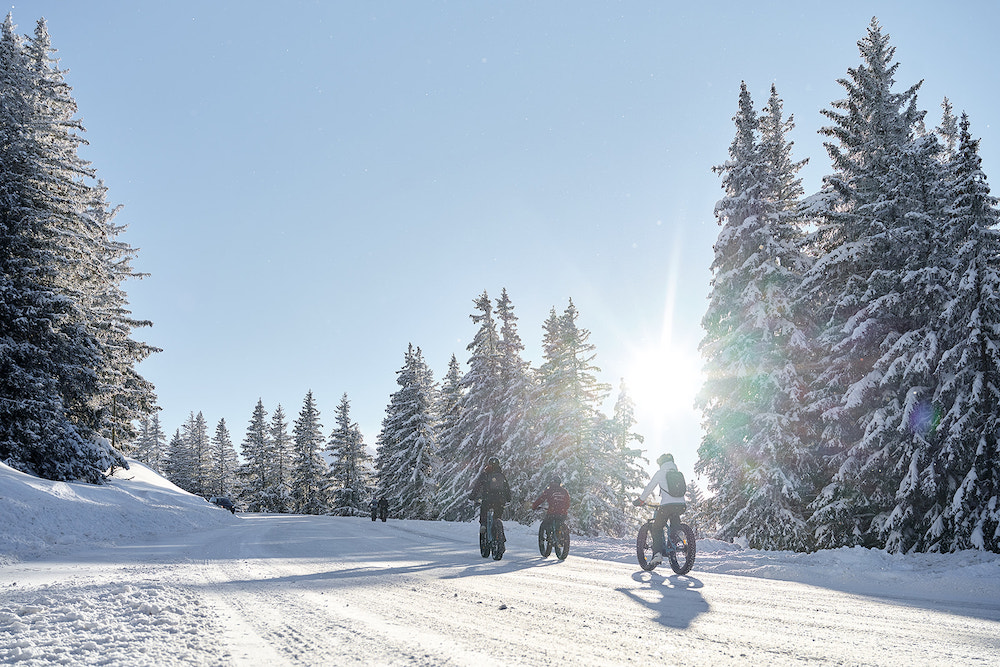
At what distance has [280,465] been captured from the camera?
6319 cm

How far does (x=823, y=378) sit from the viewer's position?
51.8ft

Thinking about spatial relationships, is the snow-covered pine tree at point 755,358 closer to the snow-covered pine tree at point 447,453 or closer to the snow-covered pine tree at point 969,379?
the snow-covered pine tree at point 969,379

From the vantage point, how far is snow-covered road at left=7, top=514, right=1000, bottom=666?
3584 mm

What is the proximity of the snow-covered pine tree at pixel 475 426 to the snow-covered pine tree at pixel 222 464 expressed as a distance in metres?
48.5

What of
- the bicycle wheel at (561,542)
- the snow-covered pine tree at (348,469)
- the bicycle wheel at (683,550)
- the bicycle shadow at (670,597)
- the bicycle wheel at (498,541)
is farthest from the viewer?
the snow-covered pine tree at (348,469)

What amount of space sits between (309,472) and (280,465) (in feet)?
19.7

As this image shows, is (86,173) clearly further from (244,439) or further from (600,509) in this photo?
(244,439)

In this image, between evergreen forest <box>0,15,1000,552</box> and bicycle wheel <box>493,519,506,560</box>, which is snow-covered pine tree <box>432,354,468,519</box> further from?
bicycle wheel <box>493,519,506,560</box>

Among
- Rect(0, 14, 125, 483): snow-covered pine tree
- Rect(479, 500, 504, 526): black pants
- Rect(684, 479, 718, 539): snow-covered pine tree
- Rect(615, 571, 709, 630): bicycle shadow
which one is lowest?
Rect(684, 479, 718, 539): snow-covered pine tree

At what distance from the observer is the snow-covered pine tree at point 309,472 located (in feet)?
195

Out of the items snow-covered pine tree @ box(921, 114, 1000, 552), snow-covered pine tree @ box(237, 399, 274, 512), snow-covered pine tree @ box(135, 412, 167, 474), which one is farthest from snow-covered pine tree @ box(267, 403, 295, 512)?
A: snow-covered pine tree @ box(921, 114, 1000, 552)

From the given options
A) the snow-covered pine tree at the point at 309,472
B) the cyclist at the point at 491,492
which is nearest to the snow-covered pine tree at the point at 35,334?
the cyclist at the point at 491,492

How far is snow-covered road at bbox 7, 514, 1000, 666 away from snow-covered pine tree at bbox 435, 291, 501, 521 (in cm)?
2493

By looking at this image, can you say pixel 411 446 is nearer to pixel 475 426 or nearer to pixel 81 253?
pixel 475 426
